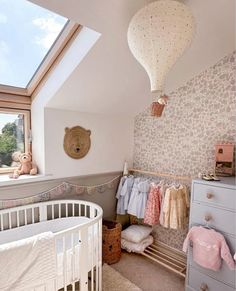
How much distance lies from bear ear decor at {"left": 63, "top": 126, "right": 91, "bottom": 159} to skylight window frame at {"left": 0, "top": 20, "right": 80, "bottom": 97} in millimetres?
575

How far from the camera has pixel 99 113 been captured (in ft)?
8.25

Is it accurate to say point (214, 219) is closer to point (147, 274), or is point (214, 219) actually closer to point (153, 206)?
point (153, 206)

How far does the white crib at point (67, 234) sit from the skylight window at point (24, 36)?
1.33m

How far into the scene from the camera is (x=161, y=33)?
0.94 metres

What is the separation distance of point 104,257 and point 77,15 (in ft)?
7.65

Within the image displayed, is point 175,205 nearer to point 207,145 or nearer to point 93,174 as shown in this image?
point 207,145

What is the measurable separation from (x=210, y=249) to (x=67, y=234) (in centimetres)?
113

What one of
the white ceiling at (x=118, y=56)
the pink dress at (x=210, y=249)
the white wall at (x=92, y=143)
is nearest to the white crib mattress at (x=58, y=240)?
the white wall at (x=92, y=143)

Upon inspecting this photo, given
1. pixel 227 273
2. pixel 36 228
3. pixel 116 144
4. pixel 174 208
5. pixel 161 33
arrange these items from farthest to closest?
pixel 116 144 < pixel 174 208 < pixel 36 228 < pixel 227 273 < pixel 161 33

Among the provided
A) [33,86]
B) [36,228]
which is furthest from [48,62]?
[36,228]

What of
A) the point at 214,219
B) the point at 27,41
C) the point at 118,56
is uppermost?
the point at 27,41

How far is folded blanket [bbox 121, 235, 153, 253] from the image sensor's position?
241 cm

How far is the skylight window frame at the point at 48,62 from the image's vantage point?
158 centimetres

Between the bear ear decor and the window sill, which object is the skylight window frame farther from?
the window sill
